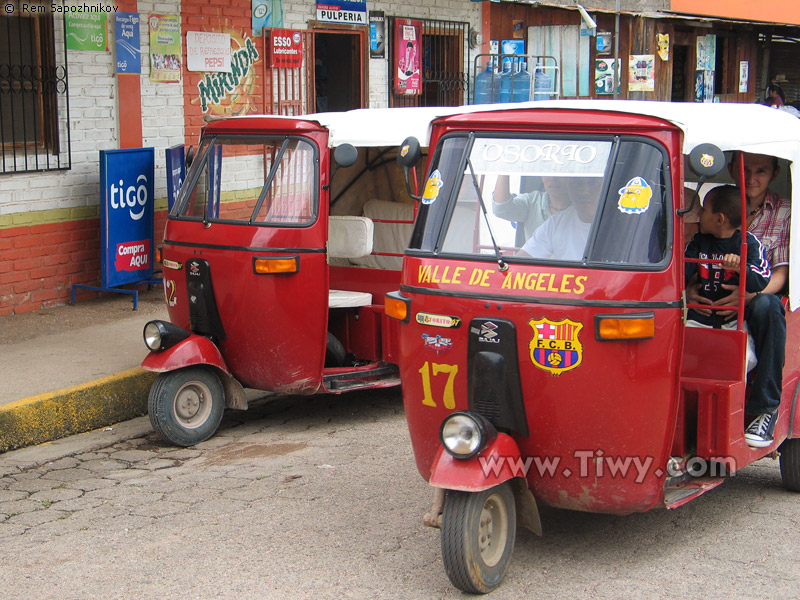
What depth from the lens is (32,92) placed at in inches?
349

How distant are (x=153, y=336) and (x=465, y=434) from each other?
2.81m

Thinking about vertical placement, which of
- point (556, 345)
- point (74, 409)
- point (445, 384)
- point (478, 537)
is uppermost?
point (556, 345)

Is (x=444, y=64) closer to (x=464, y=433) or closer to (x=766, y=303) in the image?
(x=766, y=303)

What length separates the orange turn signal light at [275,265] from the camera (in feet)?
20.0

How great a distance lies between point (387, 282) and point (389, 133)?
3.89 feet

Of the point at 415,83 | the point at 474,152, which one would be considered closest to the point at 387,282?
the point at 474,152

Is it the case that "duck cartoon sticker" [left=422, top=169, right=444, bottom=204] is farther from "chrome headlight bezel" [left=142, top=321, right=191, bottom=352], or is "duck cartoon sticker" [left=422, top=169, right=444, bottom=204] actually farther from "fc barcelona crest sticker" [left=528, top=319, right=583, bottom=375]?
"chrome headlight bezel" [left=142, top=321, right=191, bottom=352]

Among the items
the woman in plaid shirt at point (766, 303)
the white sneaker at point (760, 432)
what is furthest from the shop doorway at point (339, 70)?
the white sneaker at point (760, 432)

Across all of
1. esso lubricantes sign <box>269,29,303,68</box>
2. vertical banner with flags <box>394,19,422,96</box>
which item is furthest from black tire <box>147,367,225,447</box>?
vertical banner with flags <box>394,19,422,96</box>

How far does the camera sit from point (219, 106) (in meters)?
10.8

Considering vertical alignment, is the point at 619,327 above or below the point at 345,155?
below

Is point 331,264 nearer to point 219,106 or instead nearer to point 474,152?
point 474,152

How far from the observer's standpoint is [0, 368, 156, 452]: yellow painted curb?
6.19 m

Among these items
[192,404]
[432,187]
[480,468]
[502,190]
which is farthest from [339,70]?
[480,468]
